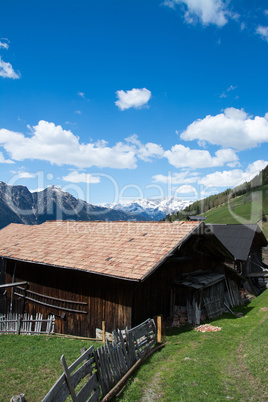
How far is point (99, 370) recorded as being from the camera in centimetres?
702

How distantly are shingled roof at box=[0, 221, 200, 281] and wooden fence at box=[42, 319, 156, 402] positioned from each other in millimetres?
2771

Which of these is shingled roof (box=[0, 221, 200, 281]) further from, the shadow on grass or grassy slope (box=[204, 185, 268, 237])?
grassy slope (box=[204, 185, 268, 237])

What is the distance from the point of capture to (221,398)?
6.76 metres

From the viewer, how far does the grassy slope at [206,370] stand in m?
7.02

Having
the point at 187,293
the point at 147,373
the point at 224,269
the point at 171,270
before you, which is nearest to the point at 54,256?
the point at 171,270

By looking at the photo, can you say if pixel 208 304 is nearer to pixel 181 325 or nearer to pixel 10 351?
pixel 181 325

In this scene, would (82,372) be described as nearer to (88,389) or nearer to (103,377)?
(88,389)

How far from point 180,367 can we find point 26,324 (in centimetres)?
1217

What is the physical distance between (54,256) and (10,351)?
563 centimetres

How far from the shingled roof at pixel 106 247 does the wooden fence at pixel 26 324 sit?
3660 mm

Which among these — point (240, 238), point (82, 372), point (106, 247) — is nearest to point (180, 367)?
point (82, 372)

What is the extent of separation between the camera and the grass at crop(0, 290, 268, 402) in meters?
7.13

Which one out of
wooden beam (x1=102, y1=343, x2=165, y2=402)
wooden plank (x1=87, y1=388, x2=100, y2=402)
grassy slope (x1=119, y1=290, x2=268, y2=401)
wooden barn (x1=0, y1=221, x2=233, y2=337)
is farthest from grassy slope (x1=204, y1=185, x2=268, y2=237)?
wooden plank (x1=87, y1=388, x2=100, y2=402)

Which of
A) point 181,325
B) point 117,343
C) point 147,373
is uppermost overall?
point 117,343
